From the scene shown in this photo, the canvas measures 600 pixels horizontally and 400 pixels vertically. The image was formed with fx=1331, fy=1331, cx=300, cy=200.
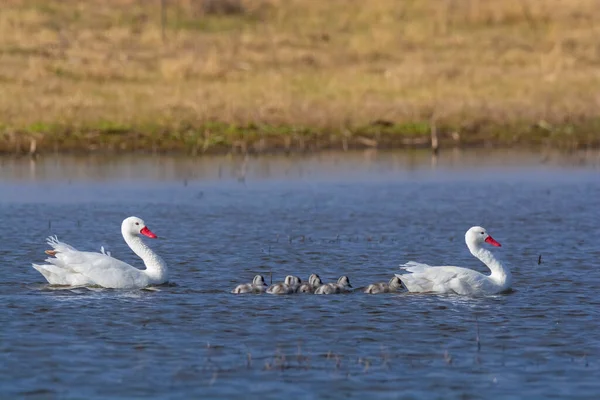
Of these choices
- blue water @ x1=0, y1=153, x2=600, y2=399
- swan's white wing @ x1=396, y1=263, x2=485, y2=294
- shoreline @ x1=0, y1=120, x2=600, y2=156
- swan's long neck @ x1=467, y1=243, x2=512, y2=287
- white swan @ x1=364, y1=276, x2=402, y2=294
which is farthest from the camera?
shoreline @ x1=0, y1=120, x2=600, y2=156

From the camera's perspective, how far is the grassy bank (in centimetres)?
2869

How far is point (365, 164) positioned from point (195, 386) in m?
17.1

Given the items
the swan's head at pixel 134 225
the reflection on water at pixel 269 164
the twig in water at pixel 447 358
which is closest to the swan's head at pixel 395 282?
the twig in water at pixel 447 358

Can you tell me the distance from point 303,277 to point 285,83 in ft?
55.5

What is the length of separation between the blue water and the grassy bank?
67.5 inches

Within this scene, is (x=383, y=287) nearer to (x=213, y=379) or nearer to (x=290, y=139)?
(x=213, y=379)

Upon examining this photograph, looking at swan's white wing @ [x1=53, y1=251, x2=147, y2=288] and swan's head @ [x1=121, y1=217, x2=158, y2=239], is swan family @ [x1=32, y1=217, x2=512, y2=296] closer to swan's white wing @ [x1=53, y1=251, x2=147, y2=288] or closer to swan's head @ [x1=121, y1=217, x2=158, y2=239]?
swan's white wing @ [x1=53, y1=251, x2=147, y2=288]

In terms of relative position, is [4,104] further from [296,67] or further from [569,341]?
[569,341]

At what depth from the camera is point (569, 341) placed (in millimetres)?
11859

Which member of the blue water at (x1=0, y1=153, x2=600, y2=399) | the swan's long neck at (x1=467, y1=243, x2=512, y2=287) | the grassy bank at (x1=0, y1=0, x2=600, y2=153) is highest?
the grassy bank at (x1=0, y1=0, x2=600, y2=153)

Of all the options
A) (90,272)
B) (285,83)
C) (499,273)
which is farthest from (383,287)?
(285,83)

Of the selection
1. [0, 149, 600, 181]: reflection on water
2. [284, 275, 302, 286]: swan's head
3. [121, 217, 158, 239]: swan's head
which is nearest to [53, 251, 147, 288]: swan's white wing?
[121, 217, 158, 239]: swan's head

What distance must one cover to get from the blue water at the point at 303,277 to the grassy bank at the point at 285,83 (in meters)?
1.72

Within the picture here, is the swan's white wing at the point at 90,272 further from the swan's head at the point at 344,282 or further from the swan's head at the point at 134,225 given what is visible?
the swan's head at the point at 344,282
